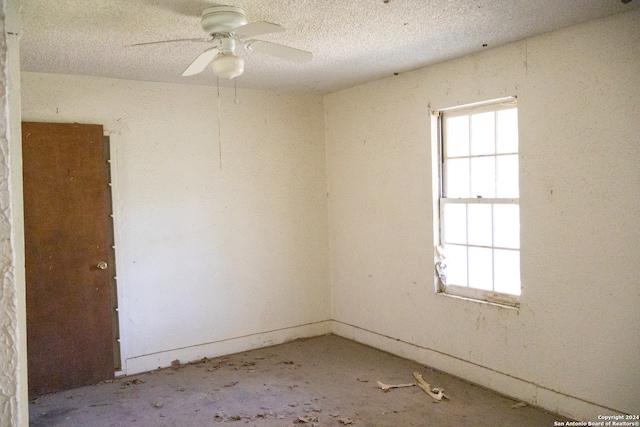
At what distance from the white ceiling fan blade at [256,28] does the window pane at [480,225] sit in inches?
95.7

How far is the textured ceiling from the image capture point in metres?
3.01

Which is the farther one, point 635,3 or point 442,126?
point 442,126

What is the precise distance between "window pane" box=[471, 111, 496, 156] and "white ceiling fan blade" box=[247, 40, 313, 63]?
5.90 ft

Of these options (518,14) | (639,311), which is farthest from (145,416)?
(518,14)

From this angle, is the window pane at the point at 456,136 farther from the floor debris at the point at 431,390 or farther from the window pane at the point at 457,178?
the floor debris at the point at 431,390

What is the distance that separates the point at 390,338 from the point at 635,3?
3.53 metres

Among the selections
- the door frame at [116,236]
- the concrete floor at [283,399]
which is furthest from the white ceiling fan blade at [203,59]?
the concrete floor at [283,399]

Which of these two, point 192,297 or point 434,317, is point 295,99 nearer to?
point 192,297

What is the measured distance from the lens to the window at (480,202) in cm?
411

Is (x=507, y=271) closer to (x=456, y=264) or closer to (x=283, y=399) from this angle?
(x=456, y=264)

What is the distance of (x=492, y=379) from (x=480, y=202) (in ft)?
4.84

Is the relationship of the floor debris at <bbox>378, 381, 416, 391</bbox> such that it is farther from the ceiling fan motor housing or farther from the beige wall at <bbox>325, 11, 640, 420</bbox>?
the ceiling fan motor housing

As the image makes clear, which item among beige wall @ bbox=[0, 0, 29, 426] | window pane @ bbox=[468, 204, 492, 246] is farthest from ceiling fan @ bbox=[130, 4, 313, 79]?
window pane @ bbox=[468, 204, 492, 246]

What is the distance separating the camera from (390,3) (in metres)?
3.00
